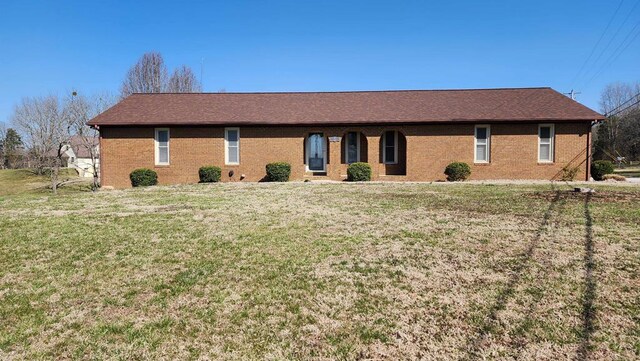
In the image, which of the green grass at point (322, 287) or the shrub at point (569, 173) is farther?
the shrub at point (569, 173)

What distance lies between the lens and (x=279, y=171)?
63.6 feet

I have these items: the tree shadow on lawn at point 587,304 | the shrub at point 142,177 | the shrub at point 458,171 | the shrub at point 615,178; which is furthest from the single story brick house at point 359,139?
the tree shadow on lawn at point 587,304

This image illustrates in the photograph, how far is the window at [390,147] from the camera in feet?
69.1

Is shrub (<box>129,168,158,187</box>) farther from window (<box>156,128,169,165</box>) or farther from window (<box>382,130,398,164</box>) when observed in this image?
window (<box>382,130,398,164</box>)

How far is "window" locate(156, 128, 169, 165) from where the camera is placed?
20.2m

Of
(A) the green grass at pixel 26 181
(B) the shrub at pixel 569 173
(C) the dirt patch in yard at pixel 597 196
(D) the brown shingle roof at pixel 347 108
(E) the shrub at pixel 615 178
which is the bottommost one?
(A) the green grass at pixel 26 181

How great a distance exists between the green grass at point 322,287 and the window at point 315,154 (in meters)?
13.0

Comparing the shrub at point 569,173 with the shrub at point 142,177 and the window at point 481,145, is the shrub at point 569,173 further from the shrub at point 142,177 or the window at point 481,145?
the shrub at point 142,177

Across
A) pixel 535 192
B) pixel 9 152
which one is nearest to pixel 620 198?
pixel 535 192

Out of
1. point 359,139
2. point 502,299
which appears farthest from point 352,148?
point 502,299

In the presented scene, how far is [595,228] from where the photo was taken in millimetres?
7113

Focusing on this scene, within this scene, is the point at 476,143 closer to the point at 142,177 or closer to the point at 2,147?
the point at 142,177

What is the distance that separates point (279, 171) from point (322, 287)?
1507cm

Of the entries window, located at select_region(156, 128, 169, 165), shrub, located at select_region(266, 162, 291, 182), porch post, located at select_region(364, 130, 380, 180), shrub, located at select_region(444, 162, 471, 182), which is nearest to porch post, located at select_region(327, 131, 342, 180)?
porch post, located at select_region(364, 130, 380, 180)
